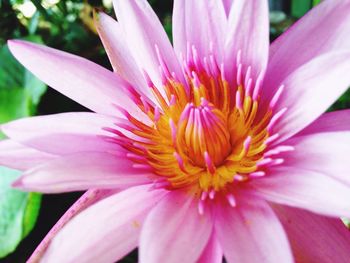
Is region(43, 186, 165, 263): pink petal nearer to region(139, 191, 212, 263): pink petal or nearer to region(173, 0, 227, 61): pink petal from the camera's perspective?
region(139, 191, 212, 263): pink petal

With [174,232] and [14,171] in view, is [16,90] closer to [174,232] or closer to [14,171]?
[14,171]

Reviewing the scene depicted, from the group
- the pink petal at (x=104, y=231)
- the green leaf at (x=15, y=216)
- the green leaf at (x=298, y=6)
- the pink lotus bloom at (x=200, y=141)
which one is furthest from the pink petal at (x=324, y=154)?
the green leaf at (x=298, y=6)

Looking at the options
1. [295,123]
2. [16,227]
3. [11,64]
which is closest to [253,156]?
[295,123]

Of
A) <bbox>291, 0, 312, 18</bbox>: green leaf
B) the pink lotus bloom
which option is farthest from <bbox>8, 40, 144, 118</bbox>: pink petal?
<bbox>291, 0, 312, 18</bbox>: green leaf

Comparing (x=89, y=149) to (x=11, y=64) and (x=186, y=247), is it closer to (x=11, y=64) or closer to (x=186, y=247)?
(x=186, y=247)

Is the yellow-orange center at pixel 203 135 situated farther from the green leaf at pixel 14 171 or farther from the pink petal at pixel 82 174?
the green leaf at pixel 14 171

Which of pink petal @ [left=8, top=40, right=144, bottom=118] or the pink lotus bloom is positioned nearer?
the pink lotus bloom
